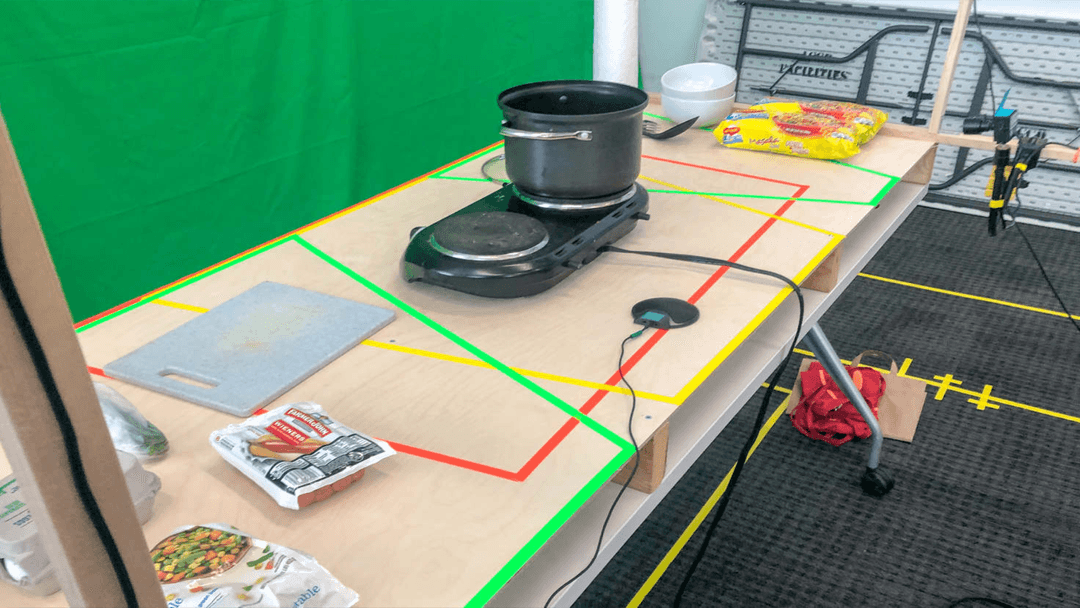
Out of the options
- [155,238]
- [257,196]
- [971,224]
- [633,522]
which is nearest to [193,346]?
[633,522]

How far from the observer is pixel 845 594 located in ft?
5.57

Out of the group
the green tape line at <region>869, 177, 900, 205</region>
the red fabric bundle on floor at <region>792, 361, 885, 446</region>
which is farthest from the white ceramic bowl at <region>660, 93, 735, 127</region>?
the red fabric bundle on floor at <region>792, 361, 885, 446</region>

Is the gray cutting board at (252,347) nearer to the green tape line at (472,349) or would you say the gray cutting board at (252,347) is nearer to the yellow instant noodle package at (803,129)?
the green tape line at (472,349)

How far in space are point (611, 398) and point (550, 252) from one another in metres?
0.29

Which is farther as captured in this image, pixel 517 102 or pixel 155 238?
pixel 155 238

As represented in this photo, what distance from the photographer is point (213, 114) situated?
7.60ft

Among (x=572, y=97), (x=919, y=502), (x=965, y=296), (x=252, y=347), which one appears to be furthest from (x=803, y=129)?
(x=965, y=296)

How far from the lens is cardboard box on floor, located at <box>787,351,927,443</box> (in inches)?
86.0

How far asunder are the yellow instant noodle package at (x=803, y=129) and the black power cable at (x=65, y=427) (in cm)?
160

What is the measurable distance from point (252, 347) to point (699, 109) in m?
1.25

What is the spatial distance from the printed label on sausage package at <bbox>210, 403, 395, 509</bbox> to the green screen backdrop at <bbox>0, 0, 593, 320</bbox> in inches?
22.0

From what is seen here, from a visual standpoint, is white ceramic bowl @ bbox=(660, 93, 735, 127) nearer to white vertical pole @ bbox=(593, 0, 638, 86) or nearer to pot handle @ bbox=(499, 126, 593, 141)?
white vertical pole @ bbox=(593, 0, 638, 86)

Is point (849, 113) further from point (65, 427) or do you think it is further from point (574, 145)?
point (65, 427)

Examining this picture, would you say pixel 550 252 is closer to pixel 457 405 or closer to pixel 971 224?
pixel 457 405
